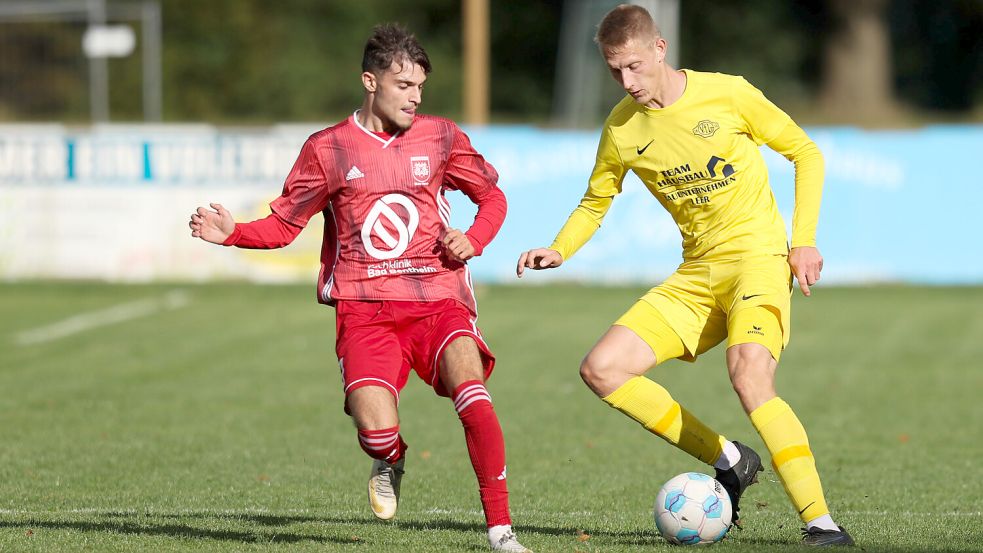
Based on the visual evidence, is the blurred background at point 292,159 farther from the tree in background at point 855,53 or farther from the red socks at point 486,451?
the red socks at point 486,451

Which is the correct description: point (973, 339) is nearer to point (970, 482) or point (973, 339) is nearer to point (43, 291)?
point (970, 482)

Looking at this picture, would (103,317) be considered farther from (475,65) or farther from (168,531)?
(168,531)

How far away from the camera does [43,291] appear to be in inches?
790

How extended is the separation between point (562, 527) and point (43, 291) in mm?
14878

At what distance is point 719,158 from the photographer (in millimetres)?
6379

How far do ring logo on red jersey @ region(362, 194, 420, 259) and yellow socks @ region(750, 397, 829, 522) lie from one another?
5.22 ft

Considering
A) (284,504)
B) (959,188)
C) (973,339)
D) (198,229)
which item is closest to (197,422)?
(284,504)

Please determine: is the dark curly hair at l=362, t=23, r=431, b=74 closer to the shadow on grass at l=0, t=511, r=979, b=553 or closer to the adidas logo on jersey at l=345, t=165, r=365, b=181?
the adidas logo on jersey at l=345, t=165, r=365, b=181

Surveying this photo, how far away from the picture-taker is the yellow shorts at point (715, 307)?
619cm

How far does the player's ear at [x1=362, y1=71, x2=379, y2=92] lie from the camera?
614cm

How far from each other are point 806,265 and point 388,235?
5.60 ft

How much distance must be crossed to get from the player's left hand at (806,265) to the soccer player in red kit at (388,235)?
1.27 m

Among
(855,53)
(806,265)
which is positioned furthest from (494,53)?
(806,265)

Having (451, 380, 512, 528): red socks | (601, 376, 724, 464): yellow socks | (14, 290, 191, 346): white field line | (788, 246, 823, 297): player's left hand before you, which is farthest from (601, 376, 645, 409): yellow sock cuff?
(14, 290, 191, 346): white field line
